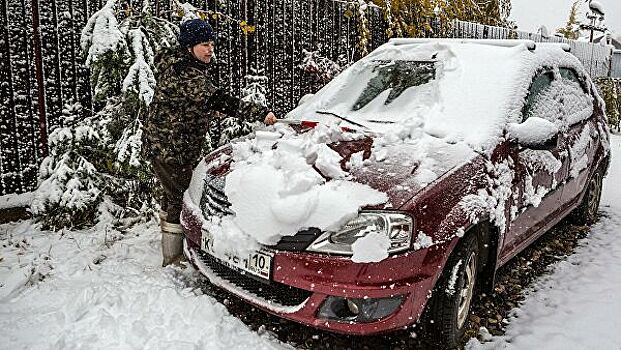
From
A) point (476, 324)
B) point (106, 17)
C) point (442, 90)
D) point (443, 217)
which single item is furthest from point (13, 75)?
point (476, 324)

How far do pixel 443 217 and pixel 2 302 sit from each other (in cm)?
261

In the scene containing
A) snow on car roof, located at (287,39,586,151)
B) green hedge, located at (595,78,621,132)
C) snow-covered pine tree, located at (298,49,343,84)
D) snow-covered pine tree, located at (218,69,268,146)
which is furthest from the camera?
green hedge, located at (595,78,621,132)

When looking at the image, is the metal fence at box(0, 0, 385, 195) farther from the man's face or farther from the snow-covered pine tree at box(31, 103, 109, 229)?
the man's face

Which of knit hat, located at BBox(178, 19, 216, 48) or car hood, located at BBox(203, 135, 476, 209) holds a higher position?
knit hat, located at BBox(178, 19, 216, 48)

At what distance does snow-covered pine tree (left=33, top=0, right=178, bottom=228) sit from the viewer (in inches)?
163

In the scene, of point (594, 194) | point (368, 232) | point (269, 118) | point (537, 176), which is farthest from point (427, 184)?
point (594, 194)

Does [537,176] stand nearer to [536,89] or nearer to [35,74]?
[536,89]

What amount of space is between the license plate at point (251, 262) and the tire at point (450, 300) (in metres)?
0.88

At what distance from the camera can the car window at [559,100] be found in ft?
12.0

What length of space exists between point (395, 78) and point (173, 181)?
70.1 inches

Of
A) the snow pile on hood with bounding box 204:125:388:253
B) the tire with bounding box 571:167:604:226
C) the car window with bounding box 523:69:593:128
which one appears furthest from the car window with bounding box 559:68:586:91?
the snow pile on hood with bounding box 204:125:388:253

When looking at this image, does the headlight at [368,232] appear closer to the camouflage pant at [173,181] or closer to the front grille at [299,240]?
the front grille at [299,240]

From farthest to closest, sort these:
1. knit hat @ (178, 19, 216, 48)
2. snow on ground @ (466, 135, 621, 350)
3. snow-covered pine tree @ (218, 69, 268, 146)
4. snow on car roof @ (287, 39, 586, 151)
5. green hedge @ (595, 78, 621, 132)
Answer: green hedge @ (595, 78, 621, 132), snow-covered pine tree @ (218, 69, 268, 146), knit hat @ (178, 19, 216, 48), snow on car roof @ (287, 39, 586, 151), snow on ground @ (466, 135, 621, 350)

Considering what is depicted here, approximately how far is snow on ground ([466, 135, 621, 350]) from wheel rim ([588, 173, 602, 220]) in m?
0.48
